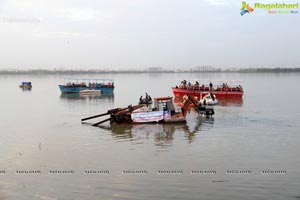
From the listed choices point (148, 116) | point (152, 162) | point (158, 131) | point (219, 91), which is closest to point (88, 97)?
point (219, 91)

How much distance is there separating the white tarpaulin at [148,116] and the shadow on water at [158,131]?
0.43 metres

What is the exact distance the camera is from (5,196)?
11461mm

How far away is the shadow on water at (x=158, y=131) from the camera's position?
66.9 ft

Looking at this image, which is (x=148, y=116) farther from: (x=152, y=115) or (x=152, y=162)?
(x=152, y=162)

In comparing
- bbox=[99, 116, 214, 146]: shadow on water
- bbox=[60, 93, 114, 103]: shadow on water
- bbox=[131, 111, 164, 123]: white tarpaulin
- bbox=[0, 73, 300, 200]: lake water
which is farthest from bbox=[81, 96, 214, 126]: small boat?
bbox=[60, 93, 114, 103]: shadow on water

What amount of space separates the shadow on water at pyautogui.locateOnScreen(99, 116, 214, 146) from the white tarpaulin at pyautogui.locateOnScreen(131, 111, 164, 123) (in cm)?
43

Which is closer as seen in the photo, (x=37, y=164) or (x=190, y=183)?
(x=190, y=183)

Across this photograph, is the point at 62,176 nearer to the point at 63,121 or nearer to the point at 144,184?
the point at 144,184

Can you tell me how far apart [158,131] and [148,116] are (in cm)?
288

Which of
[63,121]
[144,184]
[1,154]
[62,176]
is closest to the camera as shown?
[144,184]

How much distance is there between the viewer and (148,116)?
25.2 metres

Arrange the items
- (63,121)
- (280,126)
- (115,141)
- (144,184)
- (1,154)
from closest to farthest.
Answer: (144,184), (1,154), (115,141), (280,126), (63,121)

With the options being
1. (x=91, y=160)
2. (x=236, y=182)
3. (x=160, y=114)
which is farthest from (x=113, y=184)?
(x=160, y=114)

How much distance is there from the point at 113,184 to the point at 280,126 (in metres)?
15.8
